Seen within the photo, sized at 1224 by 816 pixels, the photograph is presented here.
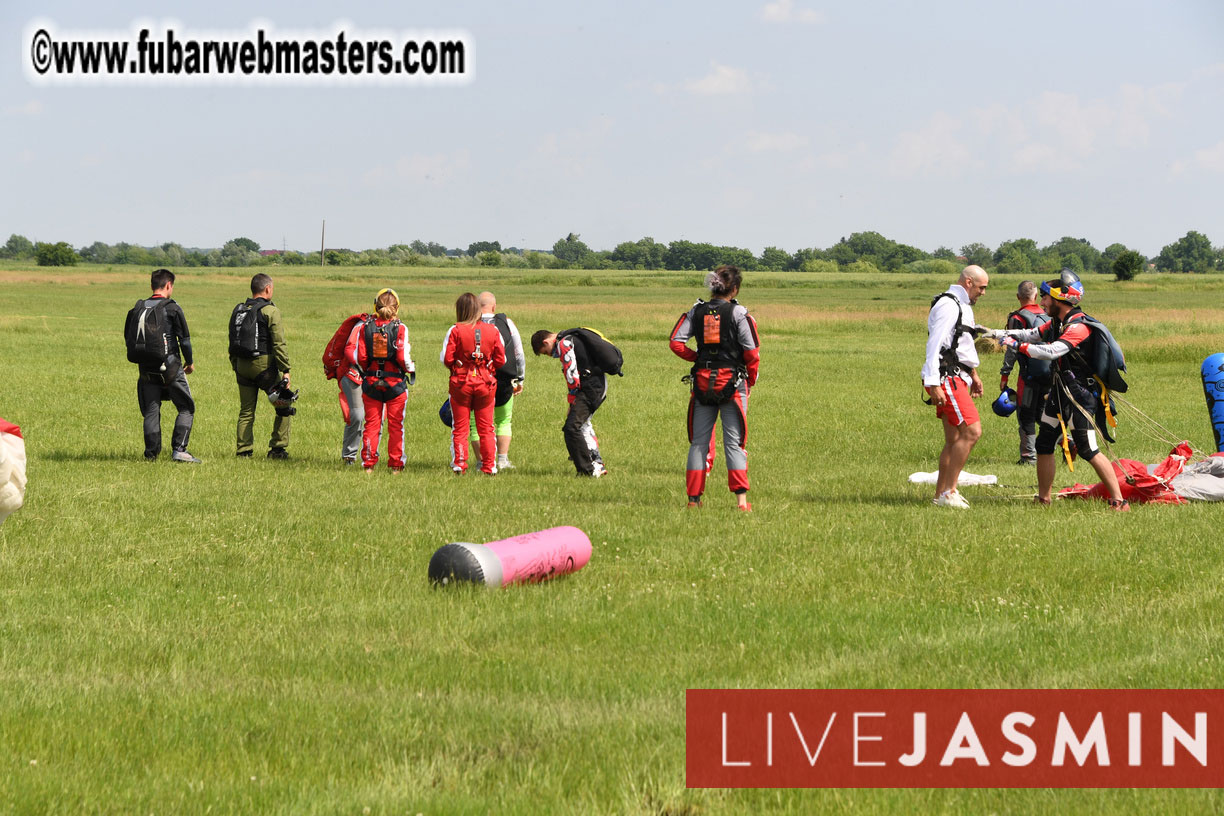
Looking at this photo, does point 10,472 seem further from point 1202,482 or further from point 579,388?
point 1202,482

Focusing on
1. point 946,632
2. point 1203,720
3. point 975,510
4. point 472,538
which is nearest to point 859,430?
point 975,510

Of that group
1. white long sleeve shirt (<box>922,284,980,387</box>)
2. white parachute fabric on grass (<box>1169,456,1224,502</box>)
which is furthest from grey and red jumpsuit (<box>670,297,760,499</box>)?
white parachute fabric on grass (<box>1169,456,1224,502</box>)

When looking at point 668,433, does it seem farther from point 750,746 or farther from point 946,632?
point 750,746

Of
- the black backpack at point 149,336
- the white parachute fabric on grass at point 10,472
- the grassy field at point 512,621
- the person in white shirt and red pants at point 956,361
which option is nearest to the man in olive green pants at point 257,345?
the black backpack at point 149,336

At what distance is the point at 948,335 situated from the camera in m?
11.6

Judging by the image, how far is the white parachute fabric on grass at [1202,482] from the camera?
12227mm

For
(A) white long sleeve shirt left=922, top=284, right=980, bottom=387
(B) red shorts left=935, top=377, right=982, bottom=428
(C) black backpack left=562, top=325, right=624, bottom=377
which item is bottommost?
(B) red shorts left=935, top=377, right=982, bottom=428

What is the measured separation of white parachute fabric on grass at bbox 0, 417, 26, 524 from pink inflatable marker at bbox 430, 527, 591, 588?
3.62 metres

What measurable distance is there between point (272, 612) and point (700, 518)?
450cm

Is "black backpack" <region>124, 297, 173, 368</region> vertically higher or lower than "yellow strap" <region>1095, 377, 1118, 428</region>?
higher

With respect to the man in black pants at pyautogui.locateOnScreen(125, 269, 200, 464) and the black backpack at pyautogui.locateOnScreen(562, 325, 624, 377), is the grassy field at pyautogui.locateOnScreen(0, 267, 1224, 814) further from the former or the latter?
the black backpack at pyautogui.locateOnScreen(562, 325, 624, 377)

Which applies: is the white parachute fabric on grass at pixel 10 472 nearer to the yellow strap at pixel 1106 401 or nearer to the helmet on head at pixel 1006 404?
the yellow strap at pixel 1106 401

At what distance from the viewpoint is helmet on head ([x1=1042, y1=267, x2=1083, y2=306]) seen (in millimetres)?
11812

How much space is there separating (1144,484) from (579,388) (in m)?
6.41
